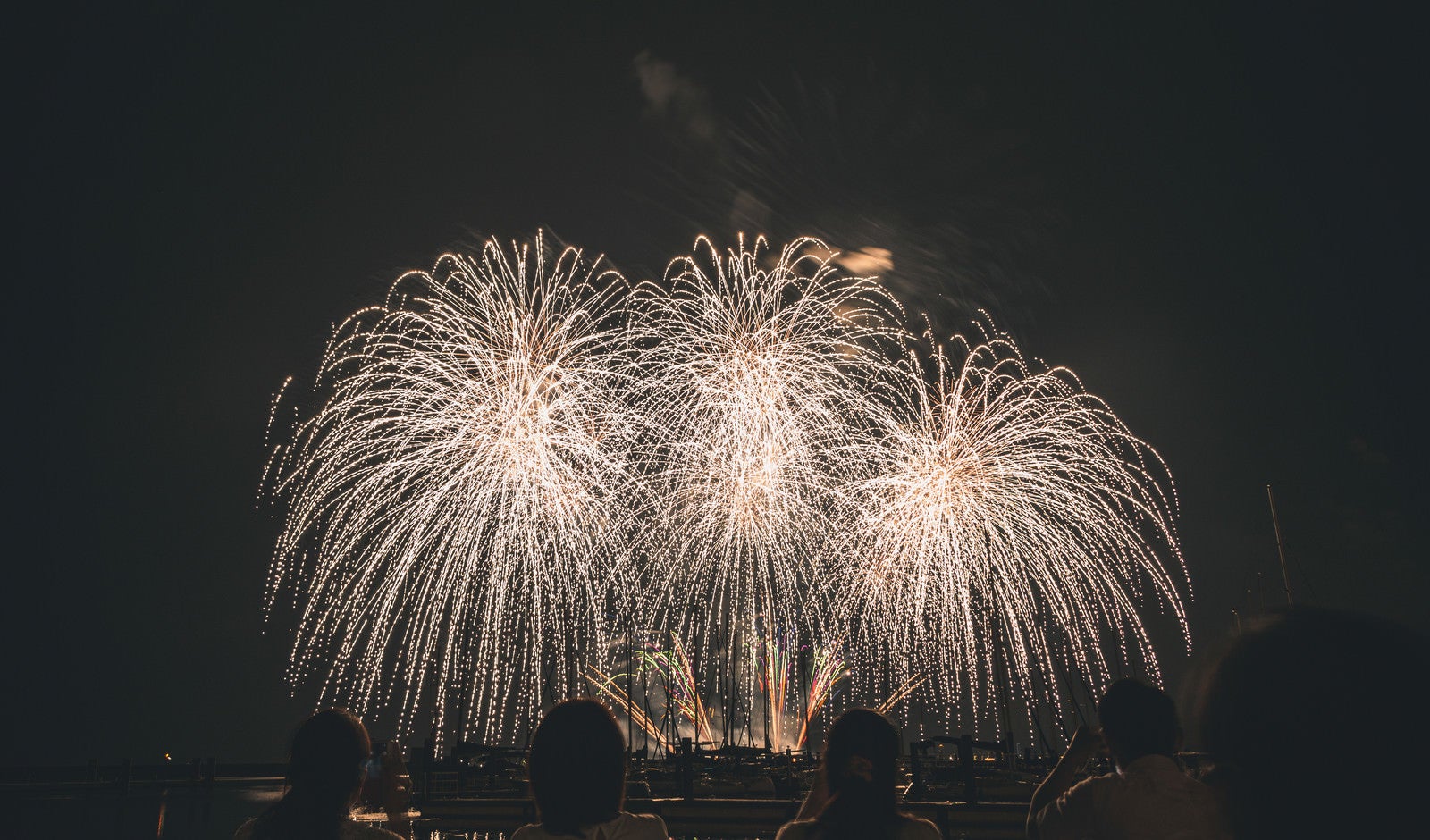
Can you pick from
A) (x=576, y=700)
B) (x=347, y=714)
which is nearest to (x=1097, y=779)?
(x=576, y=700)

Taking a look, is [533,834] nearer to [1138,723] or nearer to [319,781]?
[319,781]

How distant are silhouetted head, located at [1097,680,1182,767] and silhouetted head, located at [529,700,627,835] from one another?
2.12 metres

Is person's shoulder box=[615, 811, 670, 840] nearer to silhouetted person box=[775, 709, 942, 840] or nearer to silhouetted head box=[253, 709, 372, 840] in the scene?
silhouetted person box=[775, 709, 942, 840]

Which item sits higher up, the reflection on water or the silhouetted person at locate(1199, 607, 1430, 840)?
the silhouetted person at locate(1199, 607, 1430, 840)

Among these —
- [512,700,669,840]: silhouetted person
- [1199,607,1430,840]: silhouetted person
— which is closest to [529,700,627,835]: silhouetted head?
[512,700,669,840]: silhouetted person

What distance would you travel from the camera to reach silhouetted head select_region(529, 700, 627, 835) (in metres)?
3.06

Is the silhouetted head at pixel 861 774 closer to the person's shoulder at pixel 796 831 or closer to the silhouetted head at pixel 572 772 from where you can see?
the person's shoulder at pixel 796 831

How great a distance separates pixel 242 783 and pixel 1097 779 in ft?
179

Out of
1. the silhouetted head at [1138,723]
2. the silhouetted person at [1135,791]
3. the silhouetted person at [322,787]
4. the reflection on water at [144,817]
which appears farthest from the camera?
the reflection on water at [144,817]

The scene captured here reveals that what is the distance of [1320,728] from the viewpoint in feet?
4.40

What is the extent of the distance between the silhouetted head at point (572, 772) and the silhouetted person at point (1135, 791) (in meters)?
1.82

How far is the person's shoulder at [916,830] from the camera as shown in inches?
120

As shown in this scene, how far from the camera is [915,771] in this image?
71.2ft

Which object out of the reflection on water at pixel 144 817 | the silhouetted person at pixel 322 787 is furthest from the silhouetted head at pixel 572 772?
the reflection on water at pixel 144 817
